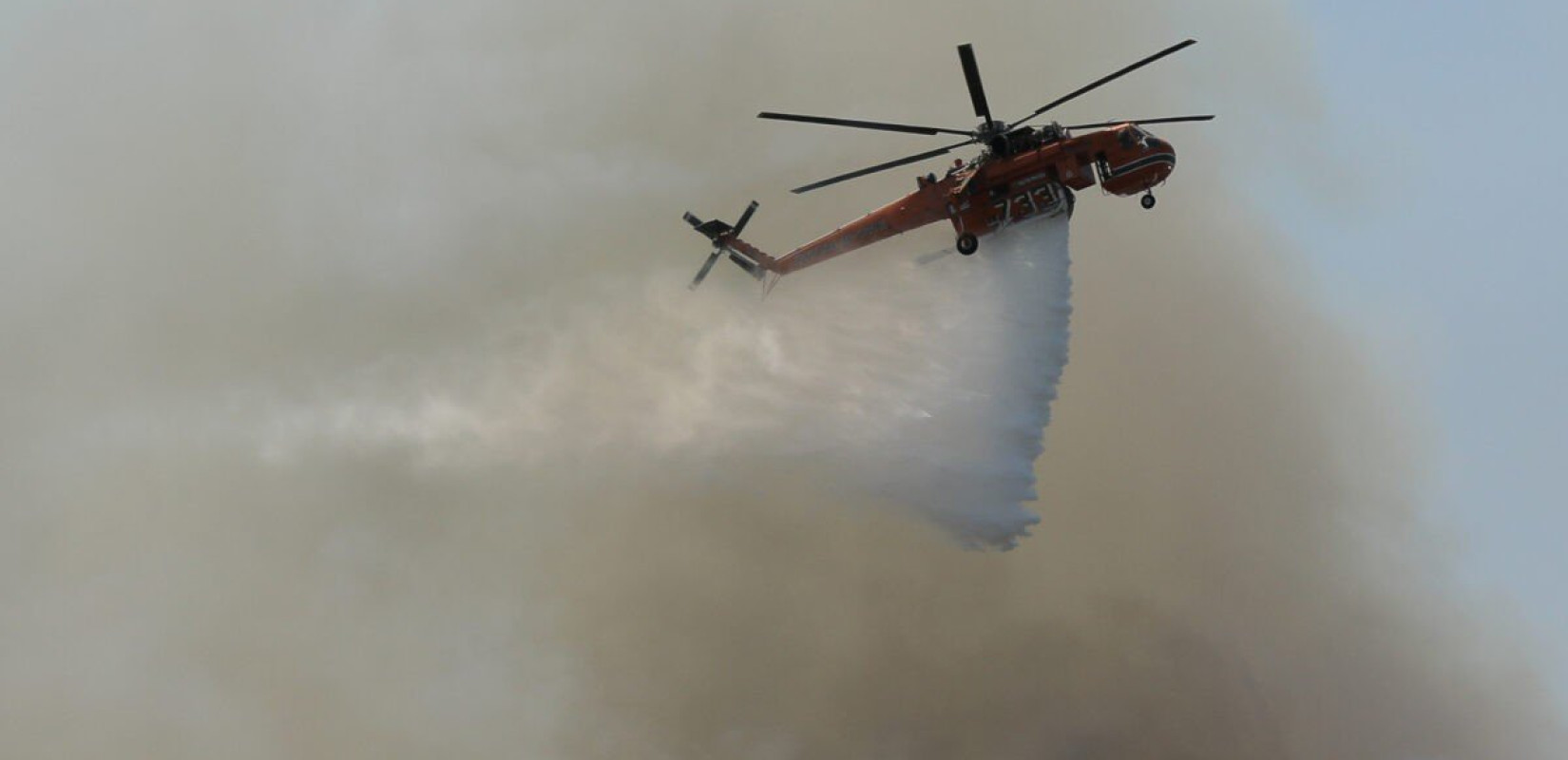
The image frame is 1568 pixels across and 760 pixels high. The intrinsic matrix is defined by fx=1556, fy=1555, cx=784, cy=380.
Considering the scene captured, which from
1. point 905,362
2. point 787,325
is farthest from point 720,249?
point 905,362

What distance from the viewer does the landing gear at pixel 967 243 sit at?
108ft

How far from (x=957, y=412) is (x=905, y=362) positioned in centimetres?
209

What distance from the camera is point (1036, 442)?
32344 mm

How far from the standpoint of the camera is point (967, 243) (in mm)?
32812

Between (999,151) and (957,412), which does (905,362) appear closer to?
(957,412)

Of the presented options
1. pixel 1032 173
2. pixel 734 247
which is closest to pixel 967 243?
pixel 1032 173

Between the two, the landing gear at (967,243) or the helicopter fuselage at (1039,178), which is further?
the landing gear at (967,243)

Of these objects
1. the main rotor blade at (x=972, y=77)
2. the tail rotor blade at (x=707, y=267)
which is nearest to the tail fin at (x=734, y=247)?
the tail rotor blade at (x=707, y=267)

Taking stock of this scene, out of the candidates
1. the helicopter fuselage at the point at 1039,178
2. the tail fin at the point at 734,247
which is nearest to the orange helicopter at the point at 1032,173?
the helicopter fuselage at the point at 1039,178

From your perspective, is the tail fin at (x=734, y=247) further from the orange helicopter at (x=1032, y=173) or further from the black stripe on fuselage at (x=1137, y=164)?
the black stripe on fuselage at (x=1137, y=164)

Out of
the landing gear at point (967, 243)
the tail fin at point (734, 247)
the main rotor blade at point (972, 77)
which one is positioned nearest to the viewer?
the main rotor blade at point (972, 77)

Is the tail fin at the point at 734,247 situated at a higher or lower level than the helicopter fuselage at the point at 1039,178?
higher

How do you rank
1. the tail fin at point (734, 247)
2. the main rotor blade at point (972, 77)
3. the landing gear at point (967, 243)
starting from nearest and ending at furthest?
Answer: the main rotor blade at point (972, 77)
the landing gear at point (967, 243)
the tail fin at point (734, 247)

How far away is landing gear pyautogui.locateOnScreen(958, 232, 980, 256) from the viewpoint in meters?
32.8
